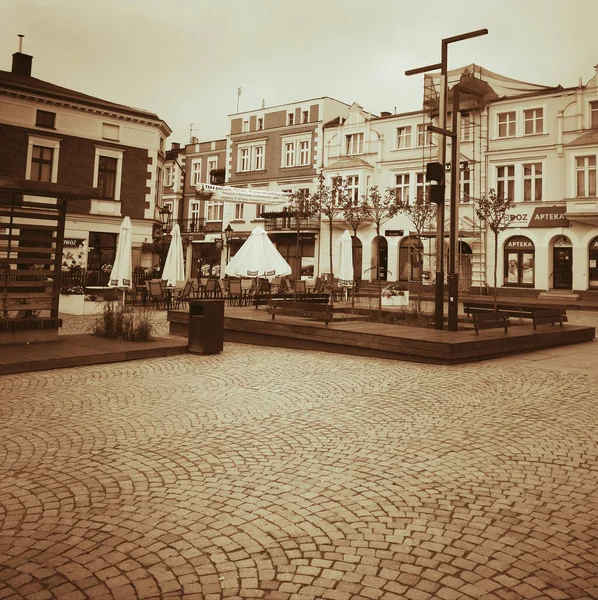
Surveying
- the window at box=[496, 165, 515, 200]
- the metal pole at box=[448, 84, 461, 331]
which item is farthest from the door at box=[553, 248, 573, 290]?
the metal pole at box=[448, 84, 461, 331]

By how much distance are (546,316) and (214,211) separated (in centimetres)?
3815

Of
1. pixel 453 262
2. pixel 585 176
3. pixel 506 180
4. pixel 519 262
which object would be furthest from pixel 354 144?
pixel 453 262

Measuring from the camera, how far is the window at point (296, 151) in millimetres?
42438

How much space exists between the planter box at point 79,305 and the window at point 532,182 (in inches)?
999

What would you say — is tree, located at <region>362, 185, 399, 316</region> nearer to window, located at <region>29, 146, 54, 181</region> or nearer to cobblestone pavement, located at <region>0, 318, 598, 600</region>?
cobblestone pavement, located at <region>0, 318, 598, 600</region>

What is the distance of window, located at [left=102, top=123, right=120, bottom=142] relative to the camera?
30625 millimetres

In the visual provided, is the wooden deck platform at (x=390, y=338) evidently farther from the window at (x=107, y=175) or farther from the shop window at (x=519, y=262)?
the window at (x=107, y=175)

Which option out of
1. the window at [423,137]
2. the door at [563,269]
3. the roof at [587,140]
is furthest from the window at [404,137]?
the door at [563,269]

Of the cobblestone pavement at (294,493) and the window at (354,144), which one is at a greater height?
the window at (354,144)

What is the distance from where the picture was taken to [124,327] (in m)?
11.2

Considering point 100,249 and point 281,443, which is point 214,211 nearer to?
point 100,249

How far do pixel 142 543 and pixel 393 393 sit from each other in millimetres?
4838

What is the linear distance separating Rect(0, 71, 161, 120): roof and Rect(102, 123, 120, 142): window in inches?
37.1

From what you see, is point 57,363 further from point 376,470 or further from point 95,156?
point 95,156
